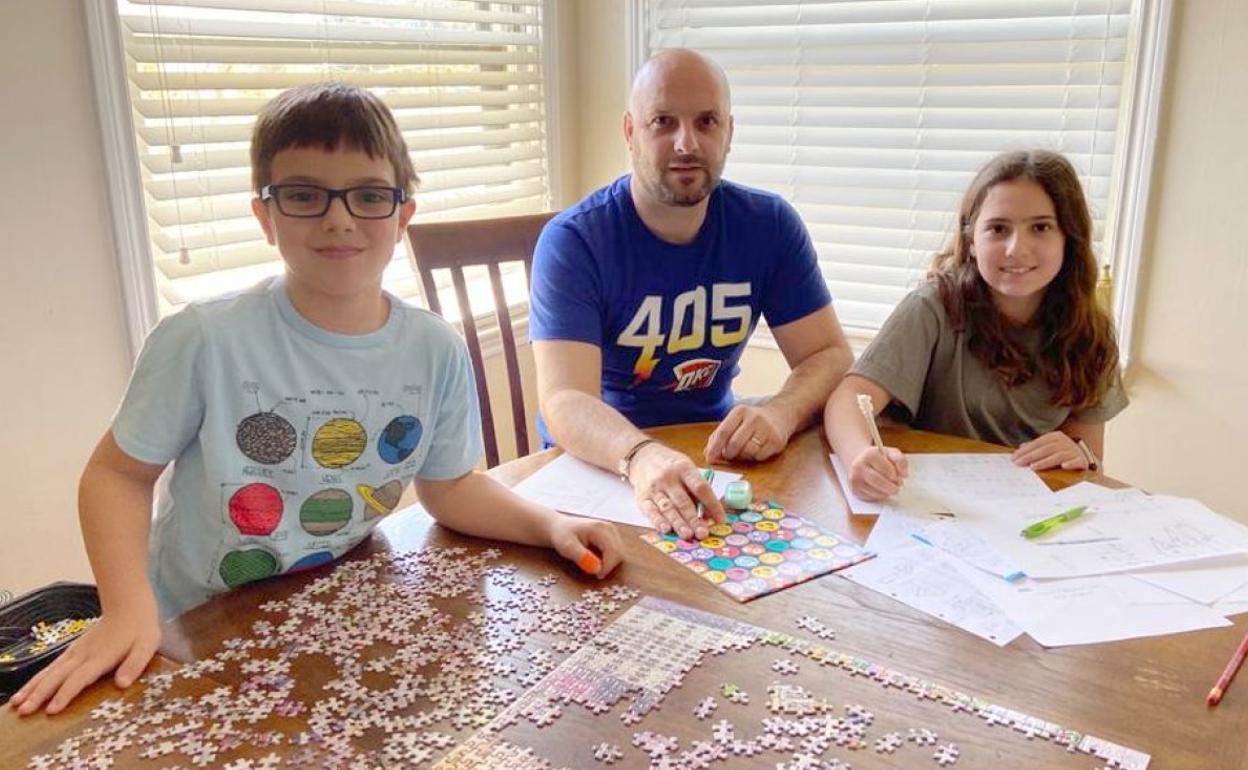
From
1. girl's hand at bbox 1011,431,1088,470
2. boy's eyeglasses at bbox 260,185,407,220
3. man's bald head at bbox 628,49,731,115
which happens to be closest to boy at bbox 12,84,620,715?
boy's eyeglasses at bbox 260,185,407,220

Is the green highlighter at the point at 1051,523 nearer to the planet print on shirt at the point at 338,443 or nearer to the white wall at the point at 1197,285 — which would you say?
the planet print on shirt at the point at 338,443

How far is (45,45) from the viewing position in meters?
1.88

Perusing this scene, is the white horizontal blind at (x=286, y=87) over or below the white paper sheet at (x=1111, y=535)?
over

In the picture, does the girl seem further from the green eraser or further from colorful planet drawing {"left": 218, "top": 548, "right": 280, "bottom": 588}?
colorful planet drawing {"left": 218, "top": 548, "right": 280, "bottom": 588}

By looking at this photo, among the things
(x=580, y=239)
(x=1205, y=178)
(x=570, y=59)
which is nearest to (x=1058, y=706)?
(x=580, y=239)

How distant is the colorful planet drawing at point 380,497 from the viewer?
4.45ft

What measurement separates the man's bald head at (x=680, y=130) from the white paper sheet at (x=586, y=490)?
0.71m

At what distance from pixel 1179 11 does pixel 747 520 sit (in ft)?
6.63

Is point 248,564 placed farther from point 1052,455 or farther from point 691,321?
point 1052,455

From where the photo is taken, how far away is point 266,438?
1.29 metres

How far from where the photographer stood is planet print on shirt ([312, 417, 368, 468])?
1315 millimetres

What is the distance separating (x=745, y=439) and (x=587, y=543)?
0.50 metres

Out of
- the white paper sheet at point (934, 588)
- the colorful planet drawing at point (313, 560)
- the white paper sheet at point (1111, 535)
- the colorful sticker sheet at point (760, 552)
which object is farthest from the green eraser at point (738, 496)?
the colorful planet drawing at point (313, 560)

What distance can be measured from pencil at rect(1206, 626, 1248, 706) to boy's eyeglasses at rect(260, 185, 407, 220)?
3.68 ft
